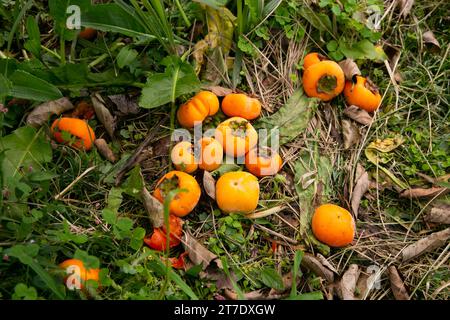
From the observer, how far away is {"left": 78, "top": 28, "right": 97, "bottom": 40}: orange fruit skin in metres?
3.15

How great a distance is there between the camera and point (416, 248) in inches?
106

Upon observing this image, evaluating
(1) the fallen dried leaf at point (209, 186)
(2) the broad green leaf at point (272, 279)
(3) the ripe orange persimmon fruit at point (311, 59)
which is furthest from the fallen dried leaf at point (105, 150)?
(3) the ripe orange persimmon fruit at point (311, 59)

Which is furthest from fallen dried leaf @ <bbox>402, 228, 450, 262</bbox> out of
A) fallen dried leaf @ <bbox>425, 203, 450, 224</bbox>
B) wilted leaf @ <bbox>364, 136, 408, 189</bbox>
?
wilted leaf @ <bbox>364, 136, 408, 189</bbox>

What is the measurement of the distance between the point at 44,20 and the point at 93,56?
0.50m

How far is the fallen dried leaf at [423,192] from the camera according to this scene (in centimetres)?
288

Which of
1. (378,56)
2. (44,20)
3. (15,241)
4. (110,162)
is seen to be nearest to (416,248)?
(378,56)

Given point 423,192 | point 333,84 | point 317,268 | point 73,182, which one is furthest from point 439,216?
point 73,182

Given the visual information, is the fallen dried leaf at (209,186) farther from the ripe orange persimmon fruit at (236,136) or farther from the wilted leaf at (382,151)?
the wilted leaf at (382,151)

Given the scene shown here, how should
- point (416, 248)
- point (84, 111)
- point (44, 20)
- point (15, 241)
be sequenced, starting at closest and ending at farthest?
point (15, 241)
point (416, 248)
point (84, 111)
point (44, 20)

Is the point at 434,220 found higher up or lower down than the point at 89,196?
lower down

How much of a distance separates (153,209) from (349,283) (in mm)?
1115

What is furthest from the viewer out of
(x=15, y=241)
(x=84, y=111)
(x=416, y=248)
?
(x=84, y=111)

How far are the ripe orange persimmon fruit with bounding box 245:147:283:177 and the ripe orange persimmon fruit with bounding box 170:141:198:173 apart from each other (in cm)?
32
